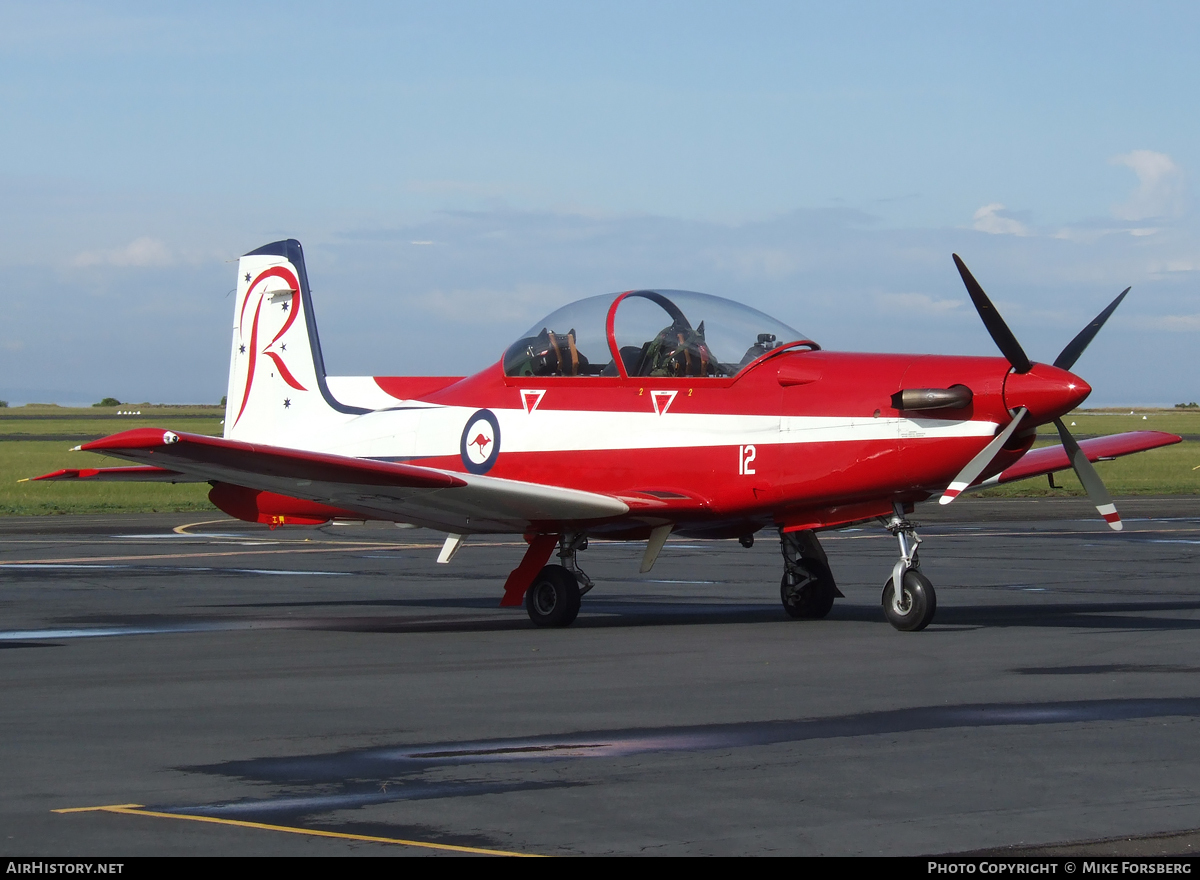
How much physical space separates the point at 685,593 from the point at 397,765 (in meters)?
9.08

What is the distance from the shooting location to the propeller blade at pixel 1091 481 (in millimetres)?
11617

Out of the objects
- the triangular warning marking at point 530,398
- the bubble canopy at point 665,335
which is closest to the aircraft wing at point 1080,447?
the bubble canopy at point 665,335

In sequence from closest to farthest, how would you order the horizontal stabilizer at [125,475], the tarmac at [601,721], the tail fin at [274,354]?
the tarmac at [601,721] < the horizontal stabilizer at [125,475] < the tail fin at [274,354]

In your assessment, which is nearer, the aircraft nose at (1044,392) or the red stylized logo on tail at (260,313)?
the aircraft nose at (1044,392)

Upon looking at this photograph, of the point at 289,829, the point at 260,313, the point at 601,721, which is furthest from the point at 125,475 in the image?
the point at 289,829

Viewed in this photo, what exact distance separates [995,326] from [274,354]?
7990 mm

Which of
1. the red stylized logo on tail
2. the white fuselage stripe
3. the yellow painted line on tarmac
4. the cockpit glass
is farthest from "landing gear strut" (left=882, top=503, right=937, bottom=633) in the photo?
the red stylized logo on tail

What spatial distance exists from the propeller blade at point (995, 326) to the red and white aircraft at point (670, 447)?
0.02 m

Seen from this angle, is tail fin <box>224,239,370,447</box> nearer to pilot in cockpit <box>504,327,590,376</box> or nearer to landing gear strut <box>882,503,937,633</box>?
pilot in cockpit <box>504,327,590,376</box>

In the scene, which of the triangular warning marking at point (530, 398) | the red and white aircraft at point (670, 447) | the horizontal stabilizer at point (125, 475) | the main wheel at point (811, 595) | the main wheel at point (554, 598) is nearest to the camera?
the red and white aircraft at point (670, 447)

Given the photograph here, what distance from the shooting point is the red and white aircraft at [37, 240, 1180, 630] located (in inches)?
435

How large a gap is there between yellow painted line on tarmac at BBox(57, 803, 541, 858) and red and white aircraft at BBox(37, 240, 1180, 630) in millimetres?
5247

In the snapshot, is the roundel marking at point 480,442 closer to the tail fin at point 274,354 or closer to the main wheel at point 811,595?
the tail fin at point 274,354
